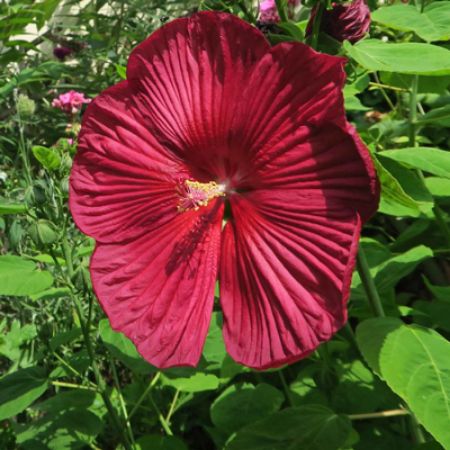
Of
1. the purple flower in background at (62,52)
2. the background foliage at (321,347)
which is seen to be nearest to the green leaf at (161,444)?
the background foliage at (321,347)

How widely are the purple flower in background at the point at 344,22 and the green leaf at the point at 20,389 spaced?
0.69 meters

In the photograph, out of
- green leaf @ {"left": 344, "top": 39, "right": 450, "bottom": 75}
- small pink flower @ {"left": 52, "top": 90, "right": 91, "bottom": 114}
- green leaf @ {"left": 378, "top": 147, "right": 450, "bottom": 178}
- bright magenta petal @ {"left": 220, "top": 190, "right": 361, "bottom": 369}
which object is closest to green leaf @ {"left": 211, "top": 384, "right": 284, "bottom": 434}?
bright magenta petal @ {"left": 220, "top": 190, "right": 361, "bottom": 369}

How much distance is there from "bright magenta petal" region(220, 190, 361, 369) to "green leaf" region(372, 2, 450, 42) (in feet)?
1.02

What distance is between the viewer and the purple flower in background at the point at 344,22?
85 centimetres

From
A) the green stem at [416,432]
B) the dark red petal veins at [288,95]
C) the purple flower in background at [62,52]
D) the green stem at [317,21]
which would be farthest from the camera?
the purple flower in background at [62,52]

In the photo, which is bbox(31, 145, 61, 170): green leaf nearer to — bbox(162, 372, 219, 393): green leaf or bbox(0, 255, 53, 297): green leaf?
bbox(0, 255, 53, 297): green leaf

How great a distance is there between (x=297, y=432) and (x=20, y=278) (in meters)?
0.46

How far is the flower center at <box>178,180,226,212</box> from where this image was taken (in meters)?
0.91

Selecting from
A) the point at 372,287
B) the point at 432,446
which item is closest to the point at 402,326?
the point at 372,287

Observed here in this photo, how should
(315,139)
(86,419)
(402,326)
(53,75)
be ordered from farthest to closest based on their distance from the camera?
1. (53,75)
2. (86,419)
3. (402,326)
4. (315,139)

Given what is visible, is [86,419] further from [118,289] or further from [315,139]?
[315,139]

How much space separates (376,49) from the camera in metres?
0.86

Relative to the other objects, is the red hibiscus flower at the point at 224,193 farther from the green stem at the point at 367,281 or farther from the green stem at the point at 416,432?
the green stem at the point at 416,432

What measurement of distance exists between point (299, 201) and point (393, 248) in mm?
761
